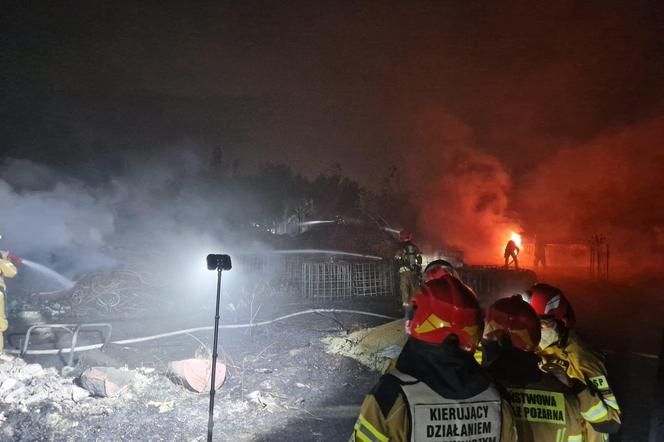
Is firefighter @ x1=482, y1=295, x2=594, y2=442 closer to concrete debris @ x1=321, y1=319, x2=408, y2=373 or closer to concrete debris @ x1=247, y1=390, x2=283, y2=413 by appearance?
concrete debris @ x1=247, y1=390, x2=283, y2=413

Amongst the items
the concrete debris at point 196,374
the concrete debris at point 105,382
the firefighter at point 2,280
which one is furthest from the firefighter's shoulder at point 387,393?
the firefighter at point 2,280

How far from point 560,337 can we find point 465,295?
72.1 inches

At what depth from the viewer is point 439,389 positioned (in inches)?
73.8

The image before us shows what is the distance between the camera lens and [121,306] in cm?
1245

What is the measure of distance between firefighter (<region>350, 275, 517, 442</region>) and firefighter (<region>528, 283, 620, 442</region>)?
3.57ft

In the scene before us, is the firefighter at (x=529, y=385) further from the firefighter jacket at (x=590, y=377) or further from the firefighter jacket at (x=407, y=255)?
the firefighter jacket at (x=407, y=255)

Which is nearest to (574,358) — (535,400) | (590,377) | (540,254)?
(590,377)

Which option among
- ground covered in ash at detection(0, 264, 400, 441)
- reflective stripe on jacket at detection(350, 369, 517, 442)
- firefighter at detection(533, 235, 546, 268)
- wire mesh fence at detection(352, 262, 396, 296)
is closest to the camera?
reflective stripe on jacket at detection(350, 369, 517, 442)

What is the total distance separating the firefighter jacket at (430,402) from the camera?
73.4 inches

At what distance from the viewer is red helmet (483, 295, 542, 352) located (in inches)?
103

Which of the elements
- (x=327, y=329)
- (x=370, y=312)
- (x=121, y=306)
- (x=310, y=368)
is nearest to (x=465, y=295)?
(x=310, y=368)

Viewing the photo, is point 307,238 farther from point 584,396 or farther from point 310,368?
point 584,396

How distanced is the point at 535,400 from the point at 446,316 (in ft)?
3.57

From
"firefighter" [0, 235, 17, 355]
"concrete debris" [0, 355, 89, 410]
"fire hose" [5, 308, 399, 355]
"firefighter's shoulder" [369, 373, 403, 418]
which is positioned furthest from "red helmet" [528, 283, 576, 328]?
"firefighter" [0, 235, 17, 355]
